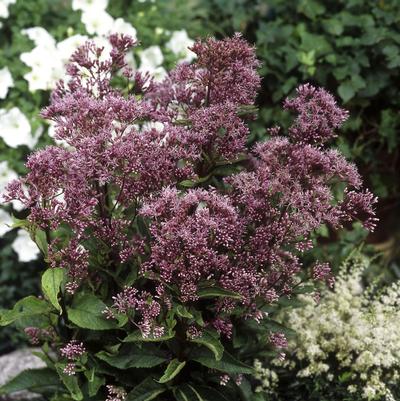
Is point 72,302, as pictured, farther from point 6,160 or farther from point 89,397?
point 6,160

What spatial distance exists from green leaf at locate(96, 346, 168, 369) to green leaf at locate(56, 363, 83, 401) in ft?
0.40

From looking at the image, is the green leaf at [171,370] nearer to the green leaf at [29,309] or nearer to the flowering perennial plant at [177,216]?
the flowering perennial plant at [177,216]

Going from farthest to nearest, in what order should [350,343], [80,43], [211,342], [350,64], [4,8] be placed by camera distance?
1. [4,8]
2. [350,64]
3. [80,43]
4. [350,343]
5. [211,342]

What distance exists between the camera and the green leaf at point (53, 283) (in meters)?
1.85

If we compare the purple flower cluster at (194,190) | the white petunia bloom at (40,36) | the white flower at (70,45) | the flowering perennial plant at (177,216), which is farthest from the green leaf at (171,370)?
the white petunia bloom at (40,36)

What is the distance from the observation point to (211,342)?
1.91 metres

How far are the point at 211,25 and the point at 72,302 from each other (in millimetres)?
2078

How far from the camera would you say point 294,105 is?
77.7 inches

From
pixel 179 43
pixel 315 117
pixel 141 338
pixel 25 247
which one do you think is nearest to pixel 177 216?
pixel 141 338

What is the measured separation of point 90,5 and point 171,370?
80.5 inches

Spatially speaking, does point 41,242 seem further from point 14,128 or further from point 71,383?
point 14,128

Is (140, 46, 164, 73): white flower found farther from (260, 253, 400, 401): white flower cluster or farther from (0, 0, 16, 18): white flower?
(260, 253, 400, 401): white flower cluster

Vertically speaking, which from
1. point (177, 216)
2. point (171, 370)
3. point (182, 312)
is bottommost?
point (171, 370)

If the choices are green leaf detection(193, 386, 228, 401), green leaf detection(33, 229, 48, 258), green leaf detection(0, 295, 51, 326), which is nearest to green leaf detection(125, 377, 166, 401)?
green leaf detection(193, 386, 228, 401)
